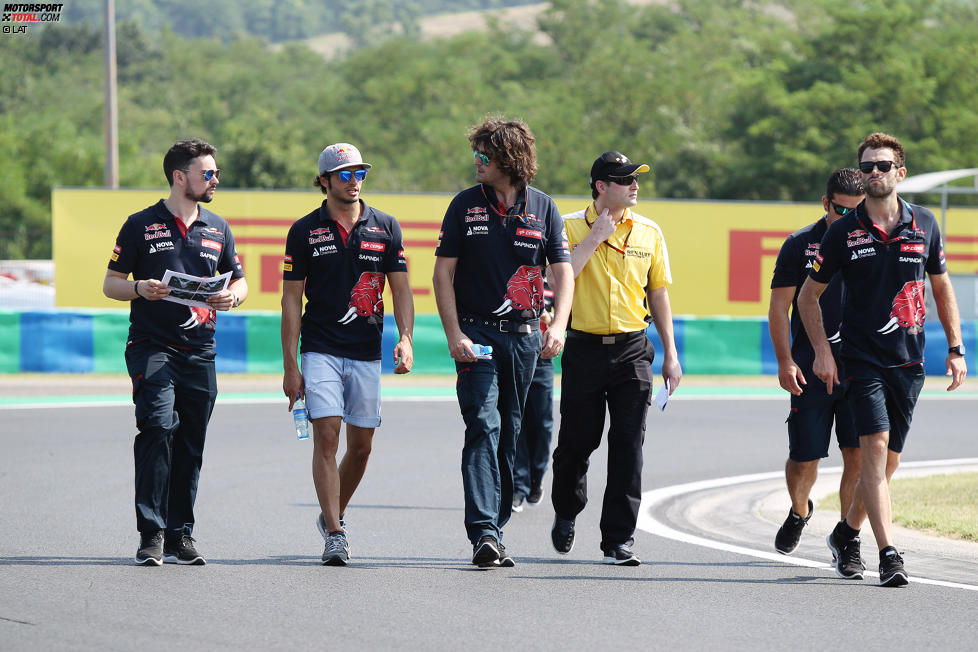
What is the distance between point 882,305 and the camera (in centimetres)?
673

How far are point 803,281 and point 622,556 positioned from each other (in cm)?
170

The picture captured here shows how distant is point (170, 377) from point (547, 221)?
1.96m

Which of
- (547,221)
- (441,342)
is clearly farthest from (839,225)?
(441,342)

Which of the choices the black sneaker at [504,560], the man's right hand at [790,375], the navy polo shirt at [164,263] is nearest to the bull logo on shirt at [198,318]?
the navy polo shirt at [164,263]

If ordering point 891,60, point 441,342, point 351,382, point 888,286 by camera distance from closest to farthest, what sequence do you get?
point 888,286
point 351,382
point 441,342
point 891,60

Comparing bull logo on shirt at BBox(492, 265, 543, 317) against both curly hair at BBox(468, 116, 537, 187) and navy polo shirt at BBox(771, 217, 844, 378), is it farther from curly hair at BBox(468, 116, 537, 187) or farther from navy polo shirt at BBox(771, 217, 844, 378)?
navy polo shirt at BBox(771, 217, 844, 378)

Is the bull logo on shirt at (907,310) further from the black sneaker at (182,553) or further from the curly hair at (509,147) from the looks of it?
the black sneaker at (182,553)

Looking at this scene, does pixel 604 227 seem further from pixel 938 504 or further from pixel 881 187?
pixel 938 504

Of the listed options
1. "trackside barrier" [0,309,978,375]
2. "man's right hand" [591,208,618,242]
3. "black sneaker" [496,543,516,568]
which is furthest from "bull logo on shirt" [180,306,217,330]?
"trackside barrier" [0,309,978,375]

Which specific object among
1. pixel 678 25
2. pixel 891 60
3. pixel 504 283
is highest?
pixel 678 25

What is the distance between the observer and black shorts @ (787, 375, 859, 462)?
7.45 metres

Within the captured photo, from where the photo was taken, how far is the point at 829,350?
6934mm

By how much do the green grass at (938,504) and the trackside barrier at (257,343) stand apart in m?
8.97

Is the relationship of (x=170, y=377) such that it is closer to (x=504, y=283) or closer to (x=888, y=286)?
(x=504, y=283)
